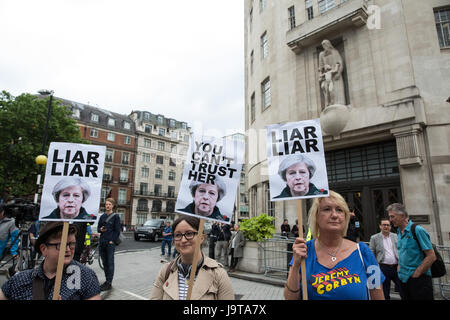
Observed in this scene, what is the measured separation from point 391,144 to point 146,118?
5603 cm

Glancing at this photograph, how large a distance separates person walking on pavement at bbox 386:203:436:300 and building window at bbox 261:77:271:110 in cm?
1419

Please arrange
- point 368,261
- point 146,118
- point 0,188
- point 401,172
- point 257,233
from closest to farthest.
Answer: point 368,261 < point 257,233 < point 401,172 < point 0,188 < point 146,118

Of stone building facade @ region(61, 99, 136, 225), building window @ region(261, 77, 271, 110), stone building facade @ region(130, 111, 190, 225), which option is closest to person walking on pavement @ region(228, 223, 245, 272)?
building window @ region(261, 77, 271, 110)

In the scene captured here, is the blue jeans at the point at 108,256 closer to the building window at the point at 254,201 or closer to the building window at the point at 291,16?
the building window at the point at 254,201

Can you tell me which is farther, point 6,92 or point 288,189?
point 6,92

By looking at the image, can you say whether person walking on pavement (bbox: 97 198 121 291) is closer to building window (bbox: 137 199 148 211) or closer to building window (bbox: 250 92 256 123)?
building window (bbox: 250 92 256 123)

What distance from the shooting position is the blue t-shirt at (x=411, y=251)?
3877 millimetres

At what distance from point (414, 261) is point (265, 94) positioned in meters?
15.7

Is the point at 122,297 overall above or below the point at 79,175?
below

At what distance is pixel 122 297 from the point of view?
6.38 meters

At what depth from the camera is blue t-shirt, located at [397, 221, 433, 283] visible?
3877 mm

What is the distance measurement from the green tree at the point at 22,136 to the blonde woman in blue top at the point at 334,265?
1203 inches
